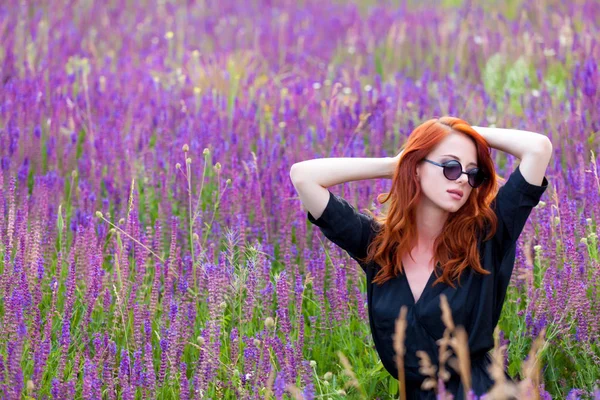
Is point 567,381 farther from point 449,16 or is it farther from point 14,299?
point 449,16

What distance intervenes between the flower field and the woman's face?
1.85ft

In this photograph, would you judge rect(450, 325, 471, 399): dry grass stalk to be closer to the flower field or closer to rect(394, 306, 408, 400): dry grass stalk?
rect(394, 306, 408, 400): dry grass stalk

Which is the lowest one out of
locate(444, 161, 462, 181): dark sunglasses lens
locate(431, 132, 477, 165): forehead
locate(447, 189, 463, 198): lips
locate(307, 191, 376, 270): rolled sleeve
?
locate(307, 191, 376, 270): rolled sleeve

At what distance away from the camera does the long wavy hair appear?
302 centimetres

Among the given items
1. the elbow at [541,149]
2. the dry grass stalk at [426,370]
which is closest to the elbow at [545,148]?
the elbow at [541,149]

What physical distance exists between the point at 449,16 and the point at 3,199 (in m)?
6.26

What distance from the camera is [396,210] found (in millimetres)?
3098

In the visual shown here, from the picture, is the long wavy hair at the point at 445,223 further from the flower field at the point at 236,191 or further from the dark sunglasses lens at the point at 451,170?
the flower field at the point at 236,191

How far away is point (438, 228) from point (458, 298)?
0.83ft

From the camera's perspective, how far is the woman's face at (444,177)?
2.99m

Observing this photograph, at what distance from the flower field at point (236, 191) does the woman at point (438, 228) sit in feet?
0.85

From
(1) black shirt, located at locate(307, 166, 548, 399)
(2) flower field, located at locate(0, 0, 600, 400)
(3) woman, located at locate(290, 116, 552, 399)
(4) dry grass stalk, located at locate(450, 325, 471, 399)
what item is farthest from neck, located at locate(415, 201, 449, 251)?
(2) flower field, located at locate(0, 0, 600, 400)

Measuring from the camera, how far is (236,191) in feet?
13.9

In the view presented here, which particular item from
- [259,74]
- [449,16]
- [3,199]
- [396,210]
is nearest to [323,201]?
[396,210]
